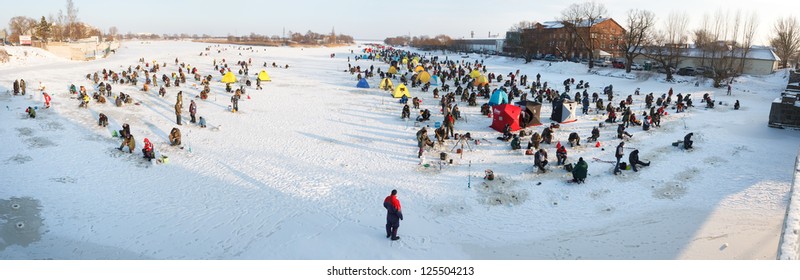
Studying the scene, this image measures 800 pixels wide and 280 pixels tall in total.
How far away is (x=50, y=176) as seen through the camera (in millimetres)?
12078

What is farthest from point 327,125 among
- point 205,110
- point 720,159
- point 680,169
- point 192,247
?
point 720,159

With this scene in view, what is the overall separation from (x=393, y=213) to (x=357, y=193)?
317 cm

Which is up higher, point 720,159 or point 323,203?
point 720,159

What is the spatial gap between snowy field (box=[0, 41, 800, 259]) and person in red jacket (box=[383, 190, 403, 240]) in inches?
11.1

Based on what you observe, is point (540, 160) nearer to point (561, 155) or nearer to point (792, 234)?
point (561, 155)

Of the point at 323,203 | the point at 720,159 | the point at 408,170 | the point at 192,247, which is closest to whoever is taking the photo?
the point at 192,247

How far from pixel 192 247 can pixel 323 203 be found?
10.2 ft

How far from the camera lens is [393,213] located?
832 cm

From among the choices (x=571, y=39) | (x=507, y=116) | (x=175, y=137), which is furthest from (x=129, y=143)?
(x=571, y=39)

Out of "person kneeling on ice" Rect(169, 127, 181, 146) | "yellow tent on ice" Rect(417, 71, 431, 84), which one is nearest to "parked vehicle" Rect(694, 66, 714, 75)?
"yellow tent on ice" Rect(417, 71, 431, 84)

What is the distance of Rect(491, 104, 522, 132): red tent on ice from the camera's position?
17969 millimetres

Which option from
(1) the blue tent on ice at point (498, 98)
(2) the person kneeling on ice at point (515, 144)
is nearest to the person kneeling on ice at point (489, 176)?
(2) the person kneeling on ice at point (515, 144)

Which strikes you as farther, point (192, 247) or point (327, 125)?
point (327, 125)
